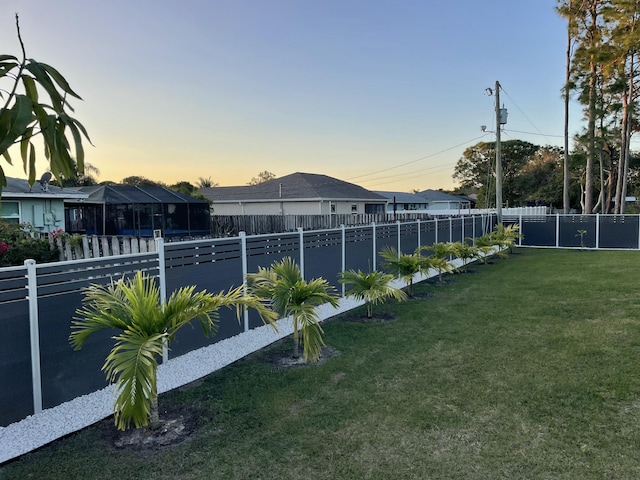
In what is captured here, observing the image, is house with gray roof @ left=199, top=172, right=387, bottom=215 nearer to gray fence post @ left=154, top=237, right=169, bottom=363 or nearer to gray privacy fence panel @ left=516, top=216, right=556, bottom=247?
gray privacy fence panel @ left=516, top=216, right=556, bottom=247

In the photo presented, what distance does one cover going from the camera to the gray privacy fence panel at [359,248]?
8852mm

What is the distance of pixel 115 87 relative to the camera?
38.8 feet

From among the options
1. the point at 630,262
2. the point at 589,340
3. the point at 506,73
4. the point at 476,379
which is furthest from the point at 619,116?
the point at 476,379

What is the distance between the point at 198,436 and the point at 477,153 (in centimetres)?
5466

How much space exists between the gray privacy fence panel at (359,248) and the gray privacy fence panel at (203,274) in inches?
132

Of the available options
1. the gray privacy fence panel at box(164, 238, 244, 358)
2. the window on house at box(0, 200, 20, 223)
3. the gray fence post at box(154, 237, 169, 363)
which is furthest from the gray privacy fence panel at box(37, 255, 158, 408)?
the window on house at box(0, 200, 20, 223)

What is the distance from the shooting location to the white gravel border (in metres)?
3.19

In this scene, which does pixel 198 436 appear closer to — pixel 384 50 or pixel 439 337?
pixel 439 337

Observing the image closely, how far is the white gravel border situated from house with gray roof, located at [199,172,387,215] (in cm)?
1771

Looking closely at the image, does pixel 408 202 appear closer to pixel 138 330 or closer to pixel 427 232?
pixel 427 232

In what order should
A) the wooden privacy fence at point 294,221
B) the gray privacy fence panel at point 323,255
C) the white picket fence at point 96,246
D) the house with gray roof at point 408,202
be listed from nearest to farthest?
the white picket fence at point 96,246, the gray privacy fence panel at point 323,255, the wooden privacy fence at point 294,221, the house with gray roof at point 408,202

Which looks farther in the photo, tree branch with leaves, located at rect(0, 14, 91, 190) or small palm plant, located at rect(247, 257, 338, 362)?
small palm plant, located at rect(247, 257, 338, 362)

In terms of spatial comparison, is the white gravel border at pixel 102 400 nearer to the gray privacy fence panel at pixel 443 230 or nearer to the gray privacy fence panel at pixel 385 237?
the gray privacy fence panel at pixel 385 237

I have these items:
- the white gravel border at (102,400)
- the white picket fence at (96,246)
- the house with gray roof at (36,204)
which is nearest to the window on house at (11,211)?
the house with gray roof at (36,204)
